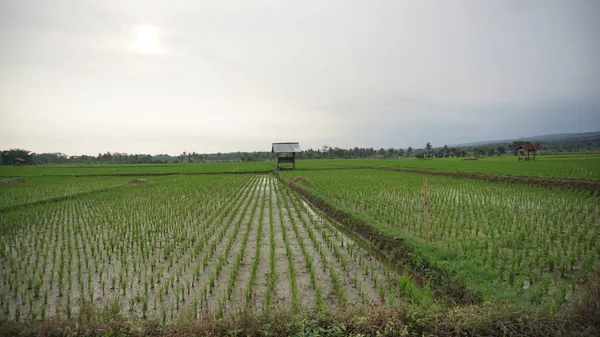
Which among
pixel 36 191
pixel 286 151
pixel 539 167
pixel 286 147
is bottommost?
pixel 36 191

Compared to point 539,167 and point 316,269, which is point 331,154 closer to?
point 539,167

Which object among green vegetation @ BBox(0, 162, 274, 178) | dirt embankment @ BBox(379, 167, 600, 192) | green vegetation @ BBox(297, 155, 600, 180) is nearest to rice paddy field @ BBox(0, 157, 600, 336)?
dirt embankment @ BBox(379, 167, 600, 192)

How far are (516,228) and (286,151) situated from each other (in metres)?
26.6

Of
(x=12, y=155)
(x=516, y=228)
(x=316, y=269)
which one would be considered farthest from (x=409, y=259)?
(x=12, y=155)

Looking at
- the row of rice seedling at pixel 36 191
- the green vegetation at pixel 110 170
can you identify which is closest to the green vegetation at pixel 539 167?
the green vegetation at pixel 110 170

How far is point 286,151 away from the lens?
106 ft

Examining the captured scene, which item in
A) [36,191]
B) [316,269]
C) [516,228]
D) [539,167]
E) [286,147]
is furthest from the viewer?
[286,147]

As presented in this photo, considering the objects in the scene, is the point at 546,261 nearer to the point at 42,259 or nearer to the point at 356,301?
the point at 356,301

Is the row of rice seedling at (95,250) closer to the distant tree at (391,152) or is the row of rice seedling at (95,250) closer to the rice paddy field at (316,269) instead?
the rice paddy field at (316,269)

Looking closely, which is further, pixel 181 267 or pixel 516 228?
pixel 516 228

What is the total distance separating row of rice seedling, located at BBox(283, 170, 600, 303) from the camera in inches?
170

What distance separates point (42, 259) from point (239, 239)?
12.3 feet

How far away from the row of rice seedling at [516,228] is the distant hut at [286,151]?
20.2 m

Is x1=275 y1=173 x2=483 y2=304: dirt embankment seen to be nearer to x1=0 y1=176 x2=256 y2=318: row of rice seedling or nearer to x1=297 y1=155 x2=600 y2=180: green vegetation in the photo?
x1=0 y1=176 x2=256 y2=318: row of rice seedling
